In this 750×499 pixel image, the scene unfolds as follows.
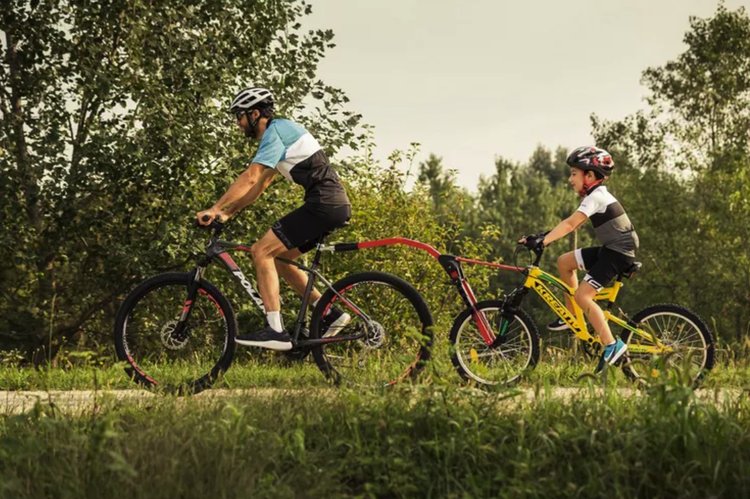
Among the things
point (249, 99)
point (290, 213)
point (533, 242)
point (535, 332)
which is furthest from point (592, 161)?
point (249, 99)

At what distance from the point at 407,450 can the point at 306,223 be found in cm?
247

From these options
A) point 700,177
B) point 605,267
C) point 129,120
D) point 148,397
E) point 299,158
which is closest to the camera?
point 148,397

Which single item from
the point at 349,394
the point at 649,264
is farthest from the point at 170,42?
the point at 649,264

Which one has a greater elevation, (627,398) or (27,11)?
(27,11)

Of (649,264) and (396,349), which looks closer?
(396,349)

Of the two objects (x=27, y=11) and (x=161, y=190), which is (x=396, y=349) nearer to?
(x=161, y=190)

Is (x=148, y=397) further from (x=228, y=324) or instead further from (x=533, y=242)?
(x=533, y=242)

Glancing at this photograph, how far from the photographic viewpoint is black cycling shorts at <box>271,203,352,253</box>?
6.40 metres

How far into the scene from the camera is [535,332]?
677 centimetres

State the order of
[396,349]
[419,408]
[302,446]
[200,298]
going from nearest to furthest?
[302,446] → [419,408] → [200,298] → [396,349]

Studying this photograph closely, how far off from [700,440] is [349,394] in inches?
72.9

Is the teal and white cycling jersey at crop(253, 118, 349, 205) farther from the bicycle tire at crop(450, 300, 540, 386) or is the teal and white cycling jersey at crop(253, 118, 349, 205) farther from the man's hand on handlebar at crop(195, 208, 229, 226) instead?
the bicycle tire at crop(450, 300, 540, 386)

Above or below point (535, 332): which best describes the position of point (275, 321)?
above

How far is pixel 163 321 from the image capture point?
23.1 feet
